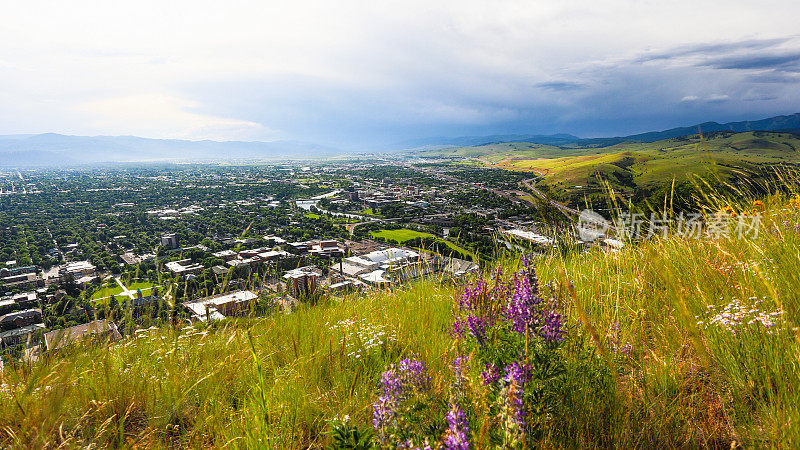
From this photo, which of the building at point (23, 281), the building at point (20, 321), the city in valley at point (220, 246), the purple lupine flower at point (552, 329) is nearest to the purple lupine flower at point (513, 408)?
the purple lupine flower at point (552, 329)

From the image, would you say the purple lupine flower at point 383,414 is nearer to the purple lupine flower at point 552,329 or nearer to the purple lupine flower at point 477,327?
the purple lupine flower at point 477,327

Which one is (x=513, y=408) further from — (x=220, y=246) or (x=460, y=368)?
(x=220, y=246)

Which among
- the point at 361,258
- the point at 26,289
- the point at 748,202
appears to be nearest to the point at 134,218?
the point at 26,289

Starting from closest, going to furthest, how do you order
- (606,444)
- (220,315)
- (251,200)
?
(606,444) < (220,315) < (251,200)

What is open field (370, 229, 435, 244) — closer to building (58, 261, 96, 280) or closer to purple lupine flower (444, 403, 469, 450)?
building (58, 261, 96, 280)

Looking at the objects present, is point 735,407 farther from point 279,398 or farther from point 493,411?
point 279,398
